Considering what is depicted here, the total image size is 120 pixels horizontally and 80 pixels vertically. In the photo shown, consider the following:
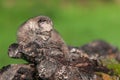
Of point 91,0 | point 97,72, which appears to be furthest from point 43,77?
point 91,0

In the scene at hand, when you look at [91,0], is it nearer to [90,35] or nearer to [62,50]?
[90,35]

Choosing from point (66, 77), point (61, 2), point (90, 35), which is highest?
point (61, 2)

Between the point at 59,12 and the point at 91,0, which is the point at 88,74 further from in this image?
the point at 91,0

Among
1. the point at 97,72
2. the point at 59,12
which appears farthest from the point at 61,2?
the point at 97,72

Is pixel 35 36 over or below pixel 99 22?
below

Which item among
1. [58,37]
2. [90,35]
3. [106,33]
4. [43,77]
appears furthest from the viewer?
[106,33]

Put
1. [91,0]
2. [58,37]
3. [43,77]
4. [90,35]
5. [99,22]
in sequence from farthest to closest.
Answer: [91,0], [99,22], [90,35], [58,37], [43,77]

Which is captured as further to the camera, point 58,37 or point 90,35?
point 90,35
